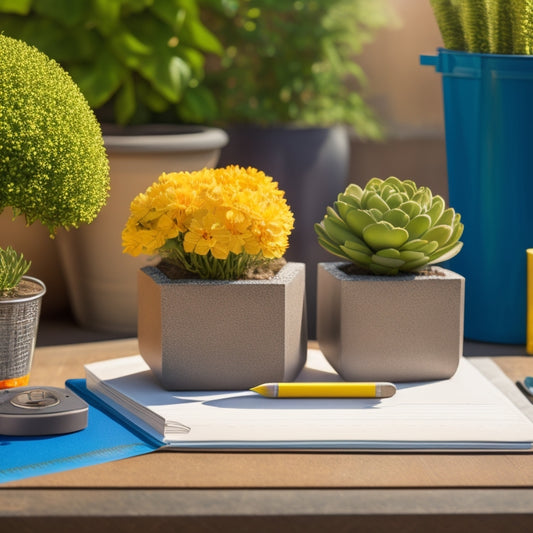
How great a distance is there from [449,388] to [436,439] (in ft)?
0.45

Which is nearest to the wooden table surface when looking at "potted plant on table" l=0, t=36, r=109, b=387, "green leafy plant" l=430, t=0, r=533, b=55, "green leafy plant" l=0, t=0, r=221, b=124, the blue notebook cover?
the blue notebook cover

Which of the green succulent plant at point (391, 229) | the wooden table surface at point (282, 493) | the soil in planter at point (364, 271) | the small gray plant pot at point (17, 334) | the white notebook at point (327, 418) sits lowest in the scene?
the wooden table surface at point (282, 493)

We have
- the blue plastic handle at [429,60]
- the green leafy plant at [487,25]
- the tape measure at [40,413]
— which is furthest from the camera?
the blue plastic handle at [429,60]

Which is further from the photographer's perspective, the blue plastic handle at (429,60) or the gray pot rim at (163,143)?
the gray pot rim at (163,143)

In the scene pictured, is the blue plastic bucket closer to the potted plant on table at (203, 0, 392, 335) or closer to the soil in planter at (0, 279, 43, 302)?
the soil in planter at (0, 279, 43, 302)

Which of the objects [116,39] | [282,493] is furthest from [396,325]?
[116,39]

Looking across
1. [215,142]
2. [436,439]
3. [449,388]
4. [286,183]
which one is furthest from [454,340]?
[286,183]

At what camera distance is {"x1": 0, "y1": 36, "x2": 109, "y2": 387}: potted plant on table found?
0.88 meters

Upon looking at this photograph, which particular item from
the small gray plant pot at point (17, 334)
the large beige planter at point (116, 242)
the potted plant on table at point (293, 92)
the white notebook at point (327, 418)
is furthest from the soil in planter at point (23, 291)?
the potted plant on table at point (293, 92)

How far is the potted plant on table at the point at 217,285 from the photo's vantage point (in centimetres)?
89

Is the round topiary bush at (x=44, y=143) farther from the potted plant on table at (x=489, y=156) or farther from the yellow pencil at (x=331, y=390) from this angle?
the potted plant on table at (x=489, y=156)

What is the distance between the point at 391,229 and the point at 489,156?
359 mm

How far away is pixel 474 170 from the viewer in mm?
1229

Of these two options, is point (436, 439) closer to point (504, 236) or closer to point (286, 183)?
point (504, 236)
